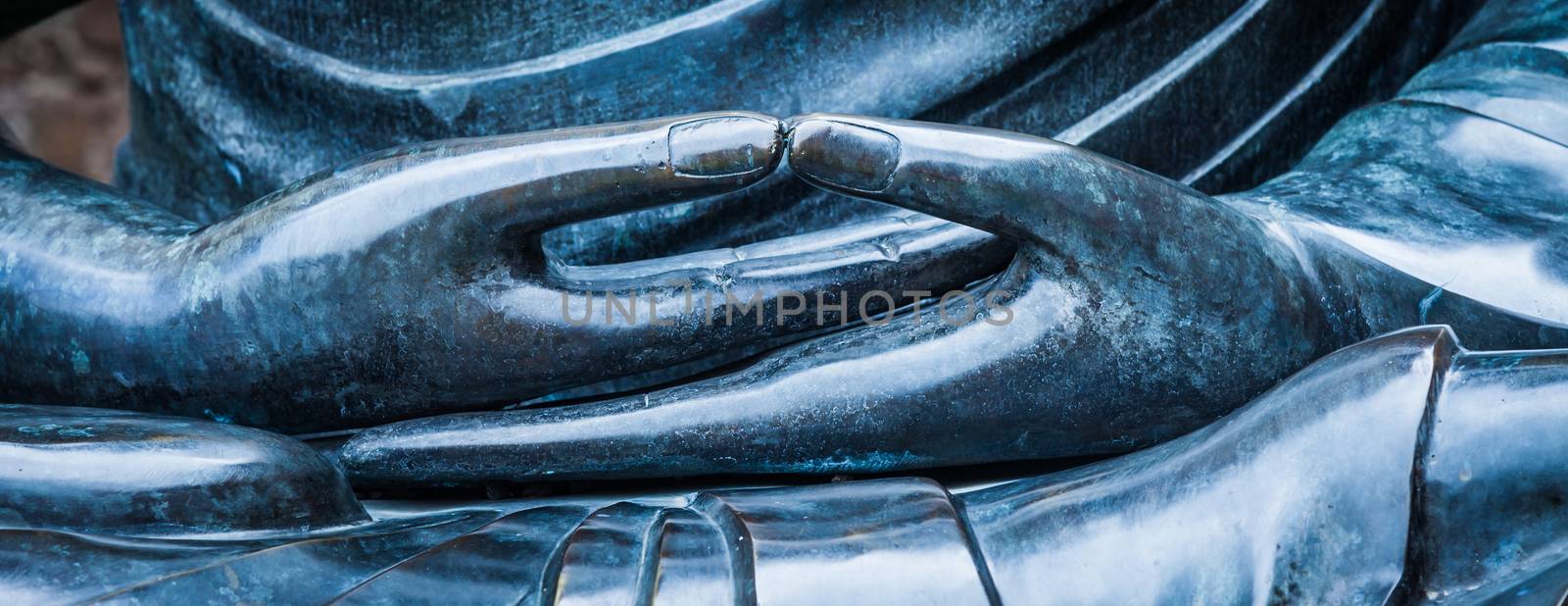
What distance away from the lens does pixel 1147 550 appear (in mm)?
839


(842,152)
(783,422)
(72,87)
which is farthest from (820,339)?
(72,87)

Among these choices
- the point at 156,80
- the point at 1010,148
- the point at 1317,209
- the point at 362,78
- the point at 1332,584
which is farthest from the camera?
the point at 156,80

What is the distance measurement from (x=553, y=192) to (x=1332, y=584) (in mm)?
580

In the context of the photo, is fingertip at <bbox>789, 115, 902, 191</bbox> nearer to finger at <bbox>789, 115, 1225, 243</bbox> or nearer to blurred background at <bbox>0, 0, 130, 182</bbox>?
finger at <bbox>789, 115, 1225, 243</bbox>

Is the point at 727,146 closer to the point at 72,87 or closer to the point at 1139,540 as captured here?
the point at 1139,540

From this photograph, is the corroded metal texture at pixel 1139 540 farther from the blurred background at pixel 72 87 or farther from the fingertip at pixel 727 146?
the blurred background at pixel 72 87

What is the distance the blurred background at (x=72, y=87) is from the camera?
294cm

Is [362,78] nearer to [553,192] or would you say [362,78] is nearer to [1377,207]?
[553,192]

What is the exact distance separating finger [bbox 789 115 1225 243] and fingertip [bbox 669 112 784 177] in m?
0.02

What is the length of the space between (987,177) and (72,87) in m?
2.81

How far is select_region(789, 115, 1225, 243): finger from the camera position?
878 millimetres

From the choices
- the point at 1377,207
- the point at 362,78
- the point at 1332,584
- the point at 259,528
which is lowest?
the point at 1332,584

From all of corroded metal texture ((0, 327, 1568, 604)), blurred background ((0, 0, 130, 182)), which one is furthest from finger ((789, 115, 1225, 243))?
blurred background ((0, 0, 130, 182))

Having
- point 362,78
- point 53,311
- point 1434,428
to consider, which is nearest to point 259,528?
point 53,311
